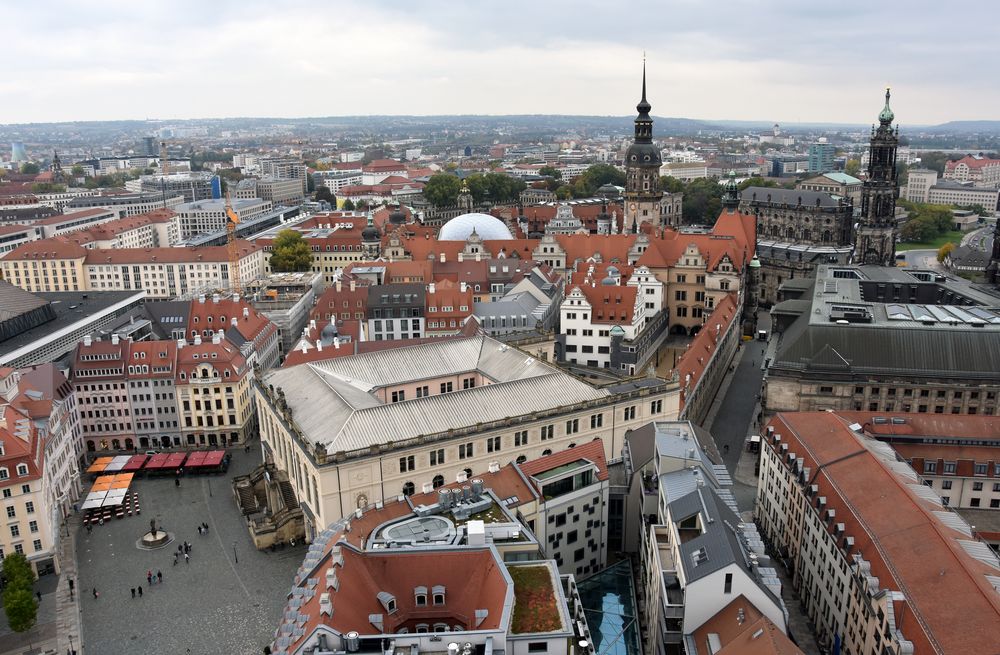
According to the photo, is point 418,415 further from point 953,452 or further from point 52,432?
point 953,452

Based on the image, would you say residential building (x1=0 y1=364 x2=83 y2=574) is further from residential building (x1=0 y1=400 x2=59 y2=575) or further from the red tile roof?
the red tile roof

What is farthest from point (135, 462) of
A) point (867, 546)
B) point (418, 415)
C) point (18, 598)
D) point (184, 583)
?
point (867, 546)

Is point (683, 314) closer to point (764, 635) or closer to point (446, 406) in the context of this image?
point (446, 406)

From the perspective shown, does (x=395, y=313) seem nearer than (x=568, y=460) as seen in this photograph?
No

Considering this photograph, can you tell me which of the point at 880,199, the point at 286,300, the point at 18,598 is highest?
the point at 880,199

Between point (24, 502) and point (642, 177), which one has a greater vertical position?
point (642, 177)

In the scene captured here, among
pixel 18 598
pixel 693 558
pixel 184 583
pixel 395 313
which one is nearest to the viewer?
pixel 693 558

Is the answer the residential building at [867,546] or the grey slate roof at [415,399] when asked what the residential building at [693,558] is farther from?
the grey slate roof at [415,399]

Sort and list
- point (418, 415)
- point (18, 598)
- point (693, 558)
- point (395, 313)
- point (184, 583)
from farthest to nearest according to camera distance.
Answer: point (395, 313), point (418, 415), point (184, 583), point (18, 598), point (693, 558)
